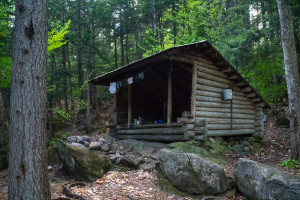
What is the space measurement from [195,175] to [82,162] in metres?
2.97

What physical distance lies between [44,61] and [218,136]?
25.3 ft

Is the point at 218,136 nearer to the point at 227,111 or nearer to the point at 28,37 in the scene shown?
the point at 227,111

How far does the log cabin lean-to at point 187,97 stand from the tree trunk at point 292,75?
94.9 inches

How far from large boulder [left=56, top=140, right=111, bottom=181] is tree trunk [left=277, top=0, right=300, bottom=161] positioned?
18.7 feet

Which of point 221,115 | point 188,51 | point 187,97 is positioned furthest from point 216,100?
point 187,97

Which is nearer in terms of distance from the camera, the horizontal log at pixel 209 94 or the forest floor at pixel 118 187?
the forest floor at pixel 118 187

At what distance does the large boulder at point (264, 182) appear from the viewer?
4.21m

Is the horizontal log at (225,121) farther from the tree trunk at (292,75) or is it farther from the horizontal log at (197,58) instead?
the tree trunk at (292,75)

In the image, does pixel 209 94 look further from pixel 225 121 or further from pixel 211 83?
pixel 225 121

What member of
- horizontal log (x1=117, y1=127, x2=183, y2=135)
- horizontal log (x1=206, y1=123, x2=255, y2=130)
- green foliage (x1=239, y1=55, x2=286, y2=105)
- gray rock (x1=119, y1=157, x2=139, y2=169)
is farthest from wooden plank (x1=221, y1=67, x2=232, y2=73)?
gray rock (x1=119, y1=157, x2=139, y2=169)

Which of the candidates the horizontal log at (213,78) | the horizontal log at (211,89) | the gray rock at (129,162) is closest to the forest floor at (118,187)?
the gray rock at (129,162)

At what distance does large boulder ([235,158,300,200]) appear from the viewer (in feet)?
13.8

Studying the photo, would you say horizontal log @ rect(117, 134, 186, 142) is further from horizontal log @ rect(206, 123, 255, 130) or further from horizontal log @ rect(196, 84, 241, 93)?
horizontal log @ rect(196, 84, 241, 93)

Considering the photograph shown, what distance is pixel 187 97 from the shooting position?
41.3ft
